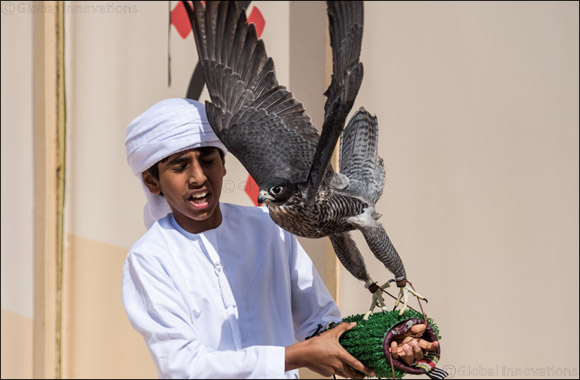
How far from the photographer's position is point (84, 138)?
3.68 meters

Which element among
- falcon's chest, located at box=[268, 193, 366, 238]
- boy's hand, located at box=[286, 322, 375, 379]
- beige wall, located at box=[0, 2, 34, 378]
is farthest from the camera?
beige wall, located at box=[0, 2, 34, 378]

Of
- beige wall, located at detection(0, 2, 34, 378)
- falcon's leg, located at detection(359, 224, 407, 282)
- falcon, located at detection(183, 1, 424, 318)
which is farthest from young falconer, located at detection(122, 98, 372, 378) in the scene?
beige wall, located at detection(0, 2, 34, 378)

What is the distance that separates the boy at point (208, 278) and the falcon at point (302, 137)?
0.10 meters

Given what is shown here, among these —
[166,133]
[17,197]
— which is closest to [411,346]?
[166,133]

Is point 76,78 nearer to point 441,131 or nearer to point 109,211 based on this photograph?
point 109,211

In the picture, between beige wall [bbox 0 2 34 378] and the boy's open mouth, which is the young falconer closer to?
the boy's open mouth

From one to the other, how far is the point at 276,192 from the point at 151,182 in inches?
14.7

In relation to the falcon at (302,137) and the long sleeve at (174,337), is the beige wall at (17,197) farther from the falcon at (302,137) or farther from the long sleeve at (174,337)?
the long sleeve at (174,337)

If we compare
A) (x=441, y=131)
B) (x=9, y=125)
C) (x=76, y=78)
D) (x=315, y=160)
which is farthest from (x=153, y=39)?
(x=315, y=160)

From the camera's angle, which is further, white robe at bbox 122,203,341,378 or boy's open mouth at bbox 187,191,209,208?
boy's open mouth at bbox 187,191,209,208

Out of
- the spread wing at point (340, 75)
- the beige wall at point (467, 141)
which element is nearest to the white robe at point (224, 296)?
the spread wing at point (340, 75)

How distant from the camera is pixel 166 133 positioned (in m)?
1.70

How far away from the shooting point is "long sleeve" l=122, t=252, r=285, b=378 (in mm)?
1566

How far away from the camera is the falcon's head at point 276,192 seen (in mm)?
1611
